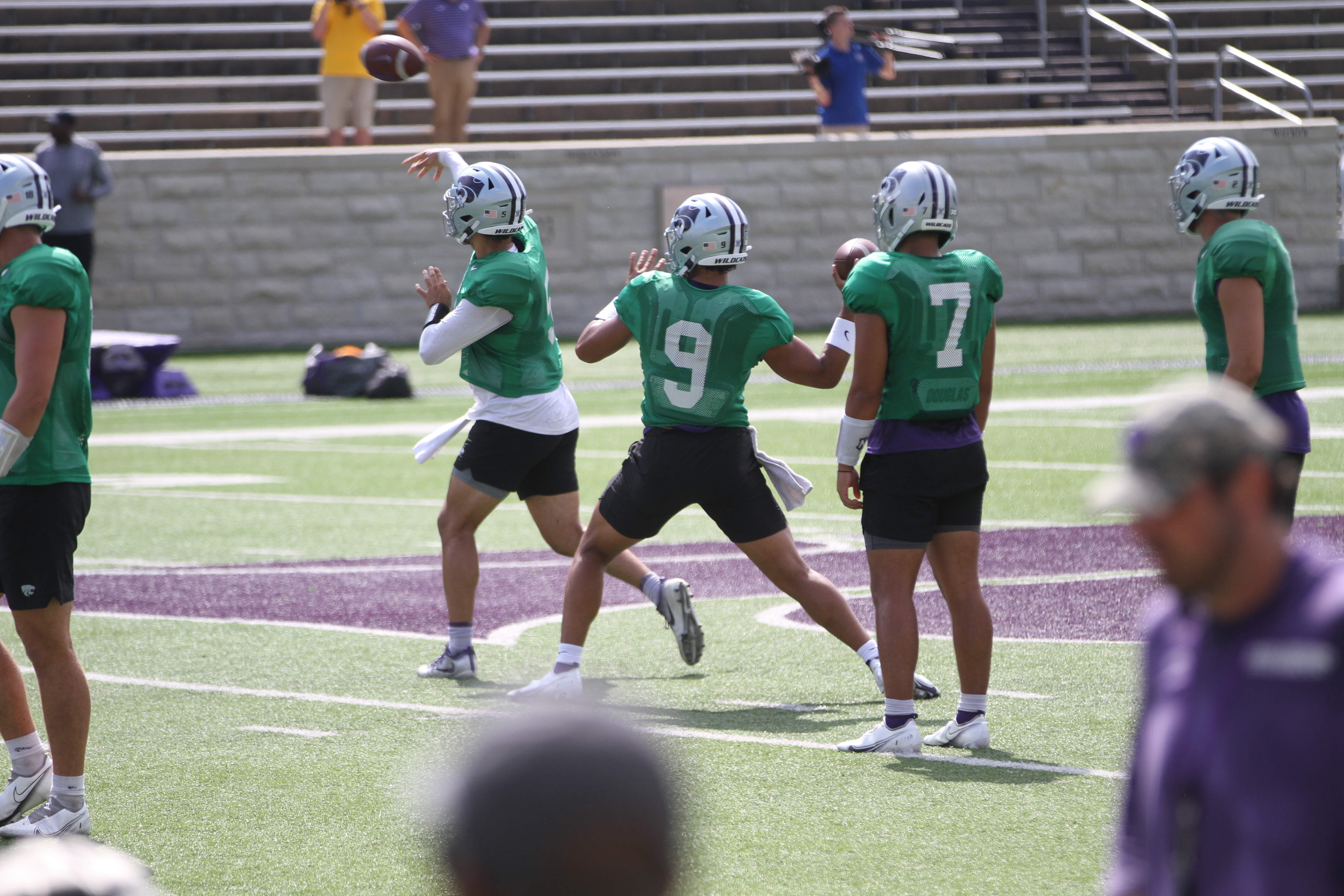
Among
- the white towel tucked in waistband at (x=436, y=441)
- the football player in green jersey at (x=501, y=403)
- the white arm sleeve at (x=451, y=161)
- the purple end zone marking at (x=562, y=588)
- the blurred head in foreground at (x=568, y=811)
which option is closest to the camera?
the blurred head in foreground at (x=568, y=811)

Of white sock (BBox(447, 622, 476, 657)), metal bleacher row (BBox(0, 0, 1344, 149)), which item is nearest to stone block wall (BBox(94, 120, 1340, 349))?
metal bleacher row (BBox(0, 0, 1344, 149))

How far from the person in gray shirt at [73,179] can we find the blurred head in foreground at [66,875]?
19.6 m

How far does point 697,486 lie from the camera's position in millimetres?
6633

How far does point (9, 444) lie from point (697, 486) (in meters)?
2.53

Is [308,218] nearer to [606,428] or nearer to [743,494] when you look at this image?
[606,428]

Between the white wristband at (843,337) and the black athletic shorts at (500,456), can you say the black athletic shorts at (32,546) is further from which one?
the white wristband at (843,337)

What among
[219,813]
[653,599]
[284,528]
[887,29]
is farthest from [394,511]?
[887,29]

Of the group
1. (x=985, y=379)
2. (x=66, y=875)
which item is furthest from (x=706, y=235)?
(x=66, y=875)

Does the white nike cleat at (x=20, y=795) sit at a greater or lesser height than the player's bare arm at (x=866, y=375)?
lesser

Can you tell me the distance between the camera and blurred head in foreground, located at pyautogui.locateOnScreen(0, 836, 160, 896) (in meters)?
1.67

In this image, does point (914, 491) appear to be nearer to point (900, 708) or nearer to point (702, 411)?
point (900, 708)

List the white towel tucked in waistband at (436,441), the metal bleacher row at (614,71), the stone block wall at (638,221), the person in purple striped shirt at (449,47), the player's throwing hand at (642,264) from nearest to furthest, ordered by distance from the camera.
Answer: the player's throwing hand at (642,264)
the white towel tucked in waistband at (436,441)
the person in purple striped shirt at (449,47)
the stone block wall at (638,221)
the metal bleacher row at (614,71)

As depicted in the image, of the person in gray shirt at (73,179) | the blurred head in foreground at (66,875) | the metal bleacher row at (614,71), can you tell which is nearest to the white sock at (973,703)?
the blurred head in foreground at (66,875)

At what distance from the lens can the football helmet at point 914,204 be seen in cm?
594
